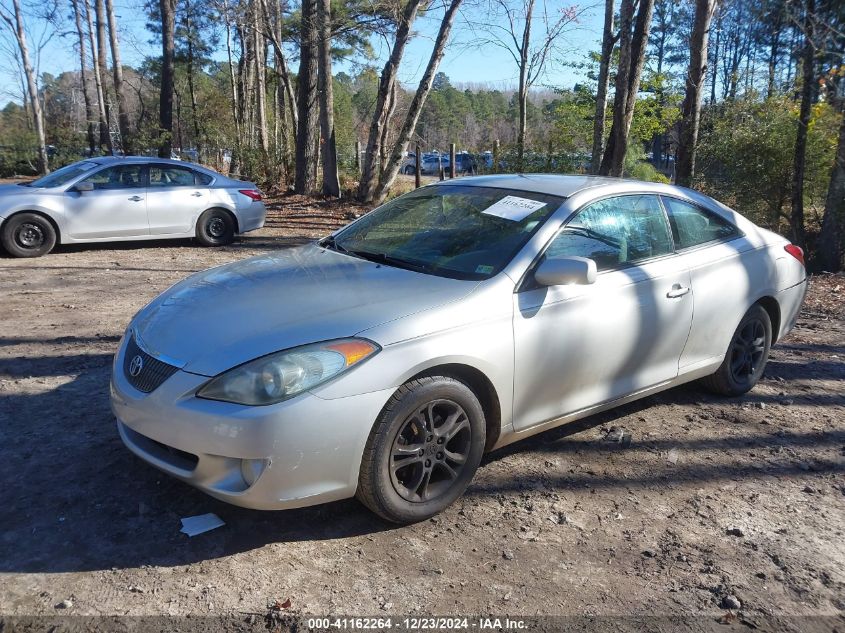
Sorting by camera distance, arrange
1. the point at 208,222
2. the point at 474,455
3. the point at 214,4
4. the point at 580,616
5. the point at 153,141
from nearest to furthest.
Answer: the point at 580,616 < the point at 474,455 < the point at 208,222 < the point at 214,4 < the point at 153,141

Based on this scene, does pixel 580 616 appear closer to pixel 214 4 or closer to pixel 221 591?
pixel 221 591

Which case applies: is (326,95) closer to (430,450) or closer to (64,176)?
(64,176)

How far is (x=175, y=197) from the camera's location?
1066 cm

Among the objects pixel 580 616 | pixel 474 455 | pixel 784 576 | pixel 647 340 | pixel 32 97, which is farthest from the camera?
pixel 32 97

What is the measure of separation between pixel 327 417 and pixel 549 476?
5.03ft

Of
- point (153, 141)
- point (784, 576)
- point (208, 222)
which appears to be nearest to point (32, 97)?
point (153, 141)

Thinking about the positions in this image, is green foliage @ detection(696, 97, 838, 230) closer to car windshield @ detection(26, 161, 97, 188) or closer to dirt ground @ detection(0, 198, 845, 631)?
dirt ground @ detection(0, 198, 845, 631)

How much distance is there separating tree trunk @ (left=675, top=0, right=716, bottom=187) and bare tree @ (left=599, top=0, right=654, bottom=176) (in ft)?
2.90

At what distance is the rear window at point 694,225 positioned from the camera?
4559 millimetres

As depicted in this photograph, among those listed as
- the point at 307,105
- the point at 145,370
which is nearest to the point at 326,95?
the point at 307,105

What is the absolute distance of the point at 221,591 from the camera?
9.07 ft

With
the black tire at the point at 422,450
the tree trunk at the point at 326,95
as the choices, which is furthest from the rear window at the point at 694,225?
the tree trunk at the point at 326,95

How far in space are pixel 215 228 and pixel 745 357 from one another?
857 centimetres

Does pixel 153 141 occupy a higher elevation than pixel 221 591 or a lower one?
higher
